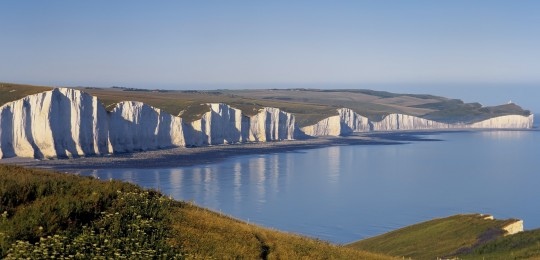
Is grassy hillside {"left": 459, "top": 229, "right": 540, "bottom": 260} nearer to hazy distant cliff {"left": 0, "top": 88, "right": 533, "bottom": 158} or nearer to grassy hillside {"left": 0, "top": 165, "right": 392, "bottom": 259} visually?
grassy hillside {"left": 0, "top": 165, "right": 392, "bottom": 259}

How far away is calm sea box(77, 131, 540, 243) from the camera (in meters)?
69.1

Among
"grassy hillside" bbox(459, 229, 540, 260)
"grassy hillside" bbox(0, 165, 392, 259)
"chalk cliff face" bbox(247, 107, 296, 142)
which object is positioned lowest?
"chalk cliff face" bbox(247, 107, 296, 142)

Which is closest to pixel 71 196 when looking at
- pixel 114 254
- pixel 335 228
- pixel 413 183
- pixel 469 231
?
pixel 114 254

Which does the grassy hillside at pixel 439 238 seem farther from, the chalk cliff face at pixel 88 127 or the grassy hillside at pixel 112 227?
the chalk cliff face at pixel 88 127

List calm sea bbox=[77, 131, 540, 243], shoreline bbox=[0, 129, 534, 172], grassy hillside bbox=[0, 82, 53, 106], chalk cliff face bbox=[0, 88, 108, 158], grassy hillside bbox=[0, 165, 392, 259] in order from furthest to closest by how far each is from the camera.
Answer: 1. grassy hillside bbox=[0, 82, 53, 106]
2. chalk cliff face bbox=[0, 88, 108, 158]
3. shoreline bbox=[0, 129, 534, 172]
4. calm sea bbox=[77, 131, 540, 243]
5. grassy hillside bbox=[0, 165, 392, 259]

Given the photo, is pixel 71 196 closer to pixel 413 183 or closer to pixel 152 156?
pixel 413 183

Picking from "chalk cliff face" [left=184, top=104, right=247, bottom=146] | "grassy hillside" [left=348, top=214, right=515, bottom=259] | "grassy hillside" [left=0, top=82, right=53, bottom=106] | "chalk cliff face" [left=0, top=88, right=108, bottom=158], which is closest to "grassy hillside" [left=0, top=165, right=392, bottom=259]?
"grassy hillside" [left=348, top=214, right=515, bottom=259]

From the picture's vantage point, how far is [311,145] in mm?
178250

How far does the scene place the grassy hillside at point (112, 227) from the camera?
12.1 m

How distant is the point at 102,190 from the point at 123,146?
116 metres

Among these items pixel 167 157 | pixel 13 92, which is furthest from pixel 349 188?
pixel 13 92

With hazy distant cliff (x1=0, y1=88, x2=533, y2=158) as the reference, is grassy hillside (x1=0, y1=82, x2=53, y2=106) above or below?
above

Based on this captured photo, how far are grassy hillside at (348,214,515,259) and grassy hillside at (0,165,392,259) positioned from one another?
20011 millimetres

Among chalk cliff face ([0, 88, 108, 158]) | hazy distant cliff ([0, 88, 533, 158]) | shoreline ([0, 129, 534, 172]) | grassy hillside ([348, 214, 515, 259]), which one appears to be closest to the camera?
grassy hillside ([348, 214, 515, 259])
